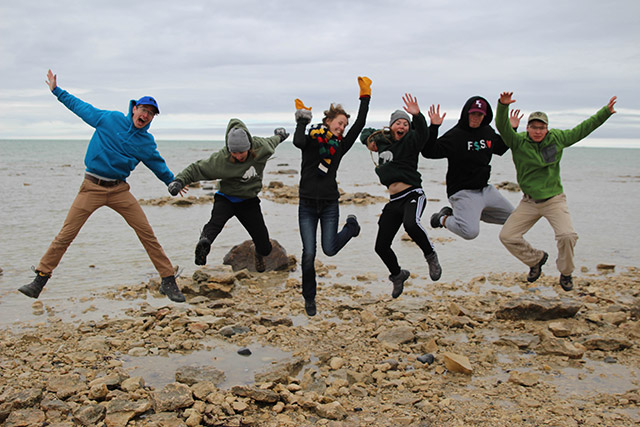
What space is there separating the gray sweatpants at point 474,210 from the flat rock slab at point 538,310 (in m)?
1.56

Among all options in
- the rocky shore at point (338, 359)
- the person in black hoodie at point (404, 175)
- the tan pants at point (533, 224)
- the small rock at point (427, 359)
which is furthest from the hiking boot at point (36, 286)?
the tan pants at point (533, 224)

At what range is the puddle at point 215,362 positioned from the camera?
22.2 ft

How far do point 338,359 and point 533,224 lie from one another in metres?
3.35

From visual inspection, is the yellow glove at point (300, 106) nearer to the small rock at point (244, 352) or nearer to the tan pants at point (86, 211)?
the tan pants at point (86, 211)

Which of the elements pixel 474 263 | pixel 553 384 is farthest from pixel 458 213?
pixel 474 263

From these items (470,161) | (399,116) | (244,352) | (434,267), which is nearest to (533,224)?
(470,161)

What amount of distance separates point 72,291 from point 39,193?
20.0m

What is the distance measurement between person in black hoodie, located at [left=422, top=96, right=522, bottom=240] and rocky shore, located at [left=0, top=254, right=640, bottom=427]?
1776 mm

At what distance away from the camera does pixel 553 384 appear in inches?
260

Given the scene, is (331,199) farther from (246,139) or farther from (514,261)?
(514,261)

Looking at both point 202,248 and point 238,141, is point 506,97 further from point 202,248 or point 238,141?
point 202,248

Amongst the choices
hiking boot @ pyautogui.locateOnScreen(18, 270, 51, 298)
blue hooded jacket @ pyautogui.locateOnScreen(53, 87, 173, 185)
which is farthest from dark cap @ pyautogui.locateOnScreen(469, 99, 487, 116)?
hiking boot @ pyautogui.locateOnScreen(18, 270, 51, 298)

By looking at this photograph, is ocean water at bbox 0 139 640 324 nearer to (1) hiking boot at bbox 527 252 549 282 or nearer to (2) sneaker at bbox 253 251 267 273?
(2) sneaker at bbox 253 251 267 273

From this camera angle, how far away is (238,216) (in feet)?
26.0
